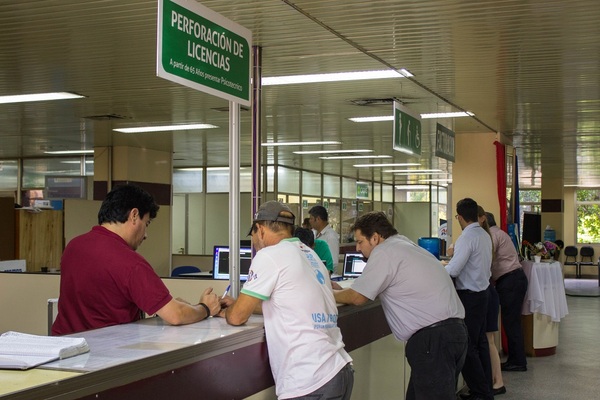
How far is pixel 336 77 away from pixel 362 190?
52.4 ft

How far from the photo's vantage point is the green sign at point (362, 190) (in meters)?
22.7

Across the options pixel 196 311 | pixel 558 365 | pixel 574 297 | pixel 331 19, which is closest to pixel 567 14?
pixel 331 19

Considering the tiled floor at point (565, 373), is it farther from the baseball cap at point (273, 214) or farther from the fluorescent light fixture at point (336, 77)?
the baseball cap at point (273, 214)

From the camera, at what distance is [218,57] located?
12.0 ft

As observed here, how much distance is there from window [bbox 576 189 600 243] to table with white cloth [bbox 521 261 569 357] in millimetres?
19139

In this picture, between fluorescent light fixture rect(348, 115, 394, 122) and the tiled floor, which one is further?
fluorescent light fixture rect(348, 115, 394, 122)

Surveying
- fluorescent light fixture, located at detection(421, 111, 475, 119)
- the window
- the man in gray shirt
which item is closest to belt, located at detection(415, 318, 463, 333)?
the man in gray shirt

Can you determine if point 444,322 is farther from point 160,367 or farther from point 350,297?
point 160,367

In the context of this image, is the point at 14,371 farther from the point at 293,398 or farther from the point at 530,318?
the point at 530,318

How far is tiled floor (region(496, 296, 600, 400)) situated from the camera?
6.96 metres

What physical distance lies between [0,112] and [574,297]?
514 inches

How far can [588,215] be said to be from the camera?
27.0 metres

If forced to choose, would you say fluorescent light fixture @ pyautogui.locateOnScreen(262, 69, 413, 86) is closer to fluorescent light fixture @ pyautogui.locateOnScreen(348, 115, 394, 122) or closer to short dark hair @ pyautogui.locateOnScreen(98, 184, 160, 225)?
fluorescent light fixture @ pyautogui.locateOnScreen(348, 115, 394, 122)

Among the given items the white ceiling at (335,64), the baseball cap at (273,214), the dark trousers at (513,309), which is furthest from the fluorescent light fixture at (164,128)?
the baseball cap at (273,214)
